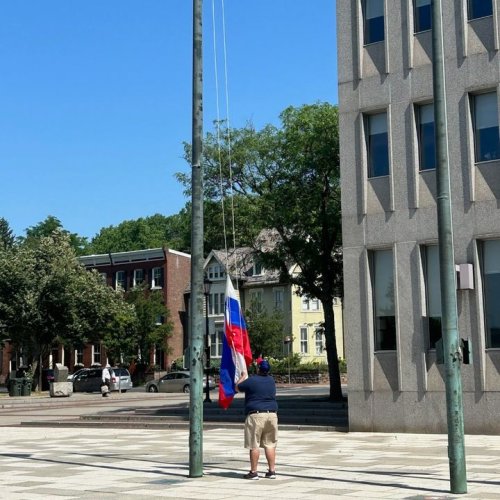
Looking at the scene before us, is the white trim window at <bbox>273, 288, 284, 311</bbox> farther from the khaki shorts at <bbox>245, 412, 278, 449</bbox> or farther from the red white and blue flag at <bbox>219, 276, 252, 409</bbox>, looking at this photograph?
the khaki shorts at <bbox>245, 412, 278, 449</bbox>

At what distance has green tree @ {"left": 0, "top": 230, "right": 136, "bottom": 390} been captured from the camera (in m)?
56.1

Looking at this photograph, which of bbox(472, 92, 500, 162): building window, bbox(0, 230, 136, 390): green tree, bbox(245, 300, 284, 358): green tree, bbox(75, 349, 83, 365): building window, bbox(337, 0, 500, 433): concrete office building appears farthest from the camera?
bbox(75, 349, 83, 365): building window

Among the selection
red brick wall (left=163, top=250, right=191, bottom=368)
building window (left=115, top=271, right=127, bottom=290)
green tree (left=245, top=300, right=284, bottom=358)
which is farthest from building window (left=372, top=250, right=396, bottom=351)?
building window (left=115, top=271, right=127, bottom=290)

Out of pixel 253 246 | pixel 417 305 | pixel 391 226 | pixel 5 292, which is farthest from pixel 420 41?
pixel 5 292

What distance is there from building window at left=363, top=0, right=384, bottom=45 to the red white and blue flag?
1095 cm

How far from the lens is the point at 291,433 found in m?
22.2

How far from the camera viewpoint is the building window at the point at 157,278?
7600 centimetres

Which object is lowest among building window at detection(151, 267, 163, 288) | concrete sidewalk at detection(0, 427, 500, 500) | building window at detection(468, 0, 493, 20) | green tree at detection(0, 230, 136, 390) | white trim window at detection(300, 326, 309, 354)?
concrete sidewalk at detection(0, 427, 500, 500)

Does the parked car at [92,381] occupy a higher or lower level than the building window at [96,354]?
lower

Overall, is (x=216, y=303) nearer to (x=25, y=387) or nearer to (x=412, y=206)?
(x=25, y=387)

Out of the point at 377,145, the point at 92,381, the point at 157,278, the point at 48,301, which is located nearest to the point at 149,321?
the point at 92,381

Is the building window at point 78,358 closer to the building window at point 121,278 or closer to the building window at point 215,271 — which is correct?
the building window at point 121,278

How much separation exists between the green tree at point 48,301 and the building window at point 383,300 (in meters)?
38.1

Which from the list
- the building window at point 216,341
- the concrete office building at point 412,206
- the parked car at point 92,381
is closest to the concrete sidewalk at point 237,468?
the concrete office building at point 412,206
